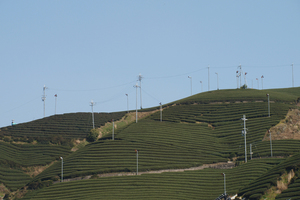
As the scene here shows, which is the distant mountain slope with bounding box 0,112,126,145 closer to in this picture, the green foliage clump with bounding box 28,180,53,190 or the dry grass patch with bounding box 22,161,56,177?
the dry grass patch with bounding box 22,161,56,177

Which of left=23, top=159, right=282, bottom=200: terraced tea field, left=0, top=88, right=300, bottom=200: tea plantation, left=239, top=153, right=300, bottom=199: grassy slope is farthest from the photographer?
left=0, top=88, right=300, bottom=200: tea plantation

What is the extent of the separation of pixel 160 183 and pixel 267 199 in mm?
19165

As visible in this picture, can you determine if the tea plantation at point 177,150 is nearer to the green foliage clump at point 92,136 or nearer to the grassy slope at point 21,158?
the grassy slope at point 21,158

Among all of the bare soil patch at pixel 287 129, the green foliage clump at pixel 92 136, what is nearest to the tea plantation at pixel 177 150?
the bare soil patch at pixel 287 129

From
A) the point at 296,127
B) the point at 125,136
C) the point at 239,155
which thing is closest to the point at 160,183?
the point at 239,155

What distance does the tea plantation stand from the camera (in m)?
61.1

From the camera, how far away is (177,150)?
8238 centimetres

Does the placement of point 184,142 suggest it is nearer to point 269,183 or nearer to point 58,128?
point 269,183

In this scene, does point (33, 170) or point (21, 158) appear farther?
point (21, 158)

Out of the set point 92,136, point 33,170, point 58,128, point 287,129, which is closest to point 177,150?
point 287,129

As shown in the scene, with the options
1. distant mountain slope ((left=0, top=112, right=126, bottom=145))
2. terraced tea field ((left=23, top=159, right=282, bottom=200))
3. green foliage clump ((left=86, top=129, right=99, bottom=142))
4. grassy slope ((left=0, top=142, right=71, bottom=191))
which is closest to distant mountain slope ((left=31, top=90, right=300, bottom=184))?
grassy slope ((left=0, top=142, right=71, bottom=191))

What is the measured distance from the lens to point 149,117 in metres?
111

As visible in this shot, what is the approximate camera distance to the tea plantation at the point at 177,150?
6109cm

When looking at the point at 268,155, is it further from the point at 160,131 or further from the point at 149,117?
the point at 149,117
